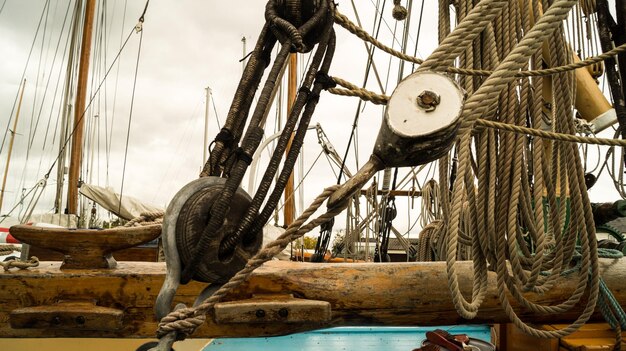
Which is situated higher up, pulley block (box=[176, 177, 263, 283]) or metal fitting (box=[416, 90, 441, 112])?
metal fitting (box=[416, 90, 441, 112])

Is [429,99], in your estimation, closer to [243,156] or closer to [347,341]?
[243,156]

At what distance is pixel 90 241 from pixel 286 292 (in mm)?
683

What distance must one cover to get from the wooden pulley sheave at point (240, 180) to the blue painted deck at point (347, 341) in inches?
64.0

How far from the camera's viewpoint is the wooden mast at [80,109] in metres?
7.79

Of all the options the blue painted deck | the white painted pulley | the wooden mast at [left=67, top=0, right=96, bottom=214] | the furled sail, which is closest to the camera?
the white painted pulley

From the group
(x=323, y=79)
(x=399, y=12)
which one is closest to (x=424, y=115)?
(x=323, y=79)

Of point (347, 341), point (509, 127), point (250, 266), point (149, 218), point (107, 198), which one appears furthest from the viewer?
point (107, 198)

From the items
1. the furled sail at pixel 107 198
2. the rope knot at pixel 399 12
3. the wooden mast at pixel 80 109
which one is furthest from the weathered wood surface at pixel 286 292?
the wooden mast at pixel 80 109

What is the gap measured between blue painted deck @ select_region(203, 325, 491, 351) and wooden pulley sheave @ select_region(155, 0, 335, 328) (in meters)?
1.63

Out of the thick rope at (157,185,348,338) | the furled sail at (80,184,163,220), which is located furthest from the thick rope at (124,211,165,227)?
the furled sail at (80,184,163,220)

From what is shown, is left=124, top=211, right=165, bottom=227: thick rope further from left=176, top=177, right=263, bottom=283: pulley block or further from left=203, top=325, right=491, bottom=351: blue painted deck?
left=203, top=325, right=491, bottom=351: blue painted deck

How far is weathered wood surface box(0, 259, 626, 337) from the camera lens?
1.38m

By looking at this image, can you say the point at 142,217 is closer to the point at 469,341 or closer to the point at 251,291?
the point at 251,291

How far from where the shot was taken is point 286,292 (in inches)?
55.7
